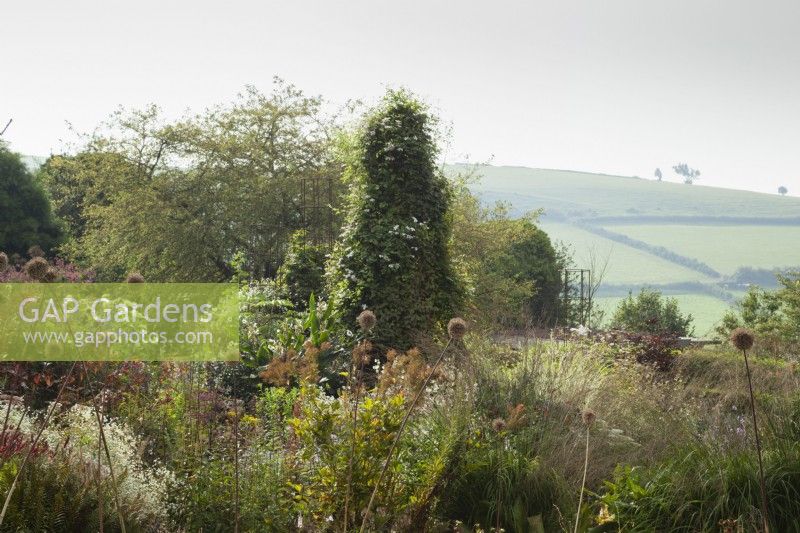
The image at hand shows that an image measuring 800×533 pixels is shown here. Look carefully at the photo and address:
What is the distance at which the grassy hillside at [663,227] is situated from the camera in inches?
2248

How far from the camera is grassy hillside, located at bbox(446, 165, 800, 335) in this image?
5709cm

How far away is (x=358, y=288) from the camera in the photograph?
8.85 meters

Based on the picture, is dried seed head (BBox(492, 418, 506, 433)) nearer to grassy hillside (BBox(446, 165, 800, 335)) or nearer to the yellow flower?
the yellow flower

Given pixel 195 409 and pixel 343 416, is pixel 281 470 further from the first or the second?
pixel 195 409

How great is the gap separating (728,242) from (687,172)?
30211mm

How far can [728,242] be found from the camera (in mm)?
66812

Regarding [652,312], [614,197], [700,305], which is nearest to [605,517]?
[652,312]

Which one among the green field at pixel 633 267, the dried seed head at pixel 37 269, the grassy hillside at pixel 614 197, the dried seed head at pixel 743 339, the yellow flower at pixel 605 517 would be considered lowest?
the green field at pixel 633 267

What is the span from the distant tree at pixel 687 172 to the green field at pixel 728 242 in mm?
22009

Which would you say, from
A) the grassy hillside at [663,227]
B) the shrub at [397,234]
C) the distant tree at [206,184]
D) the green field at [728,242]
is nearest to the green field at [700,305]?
the grassy hillside at [663,227]

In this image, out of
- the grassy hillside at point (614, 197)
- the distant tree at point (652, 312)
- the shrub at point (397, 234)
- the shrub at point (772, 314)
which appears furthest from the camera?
the grassy hillside at point (614, 197)

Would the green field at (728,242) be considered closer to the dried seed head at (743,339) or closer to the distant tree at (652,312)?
the distant tree at (652,312)

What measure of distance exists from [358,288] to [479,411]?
363cm

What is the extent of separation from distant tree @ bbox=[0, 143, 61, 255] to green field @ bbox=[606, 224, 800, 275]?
51397 millimetres
